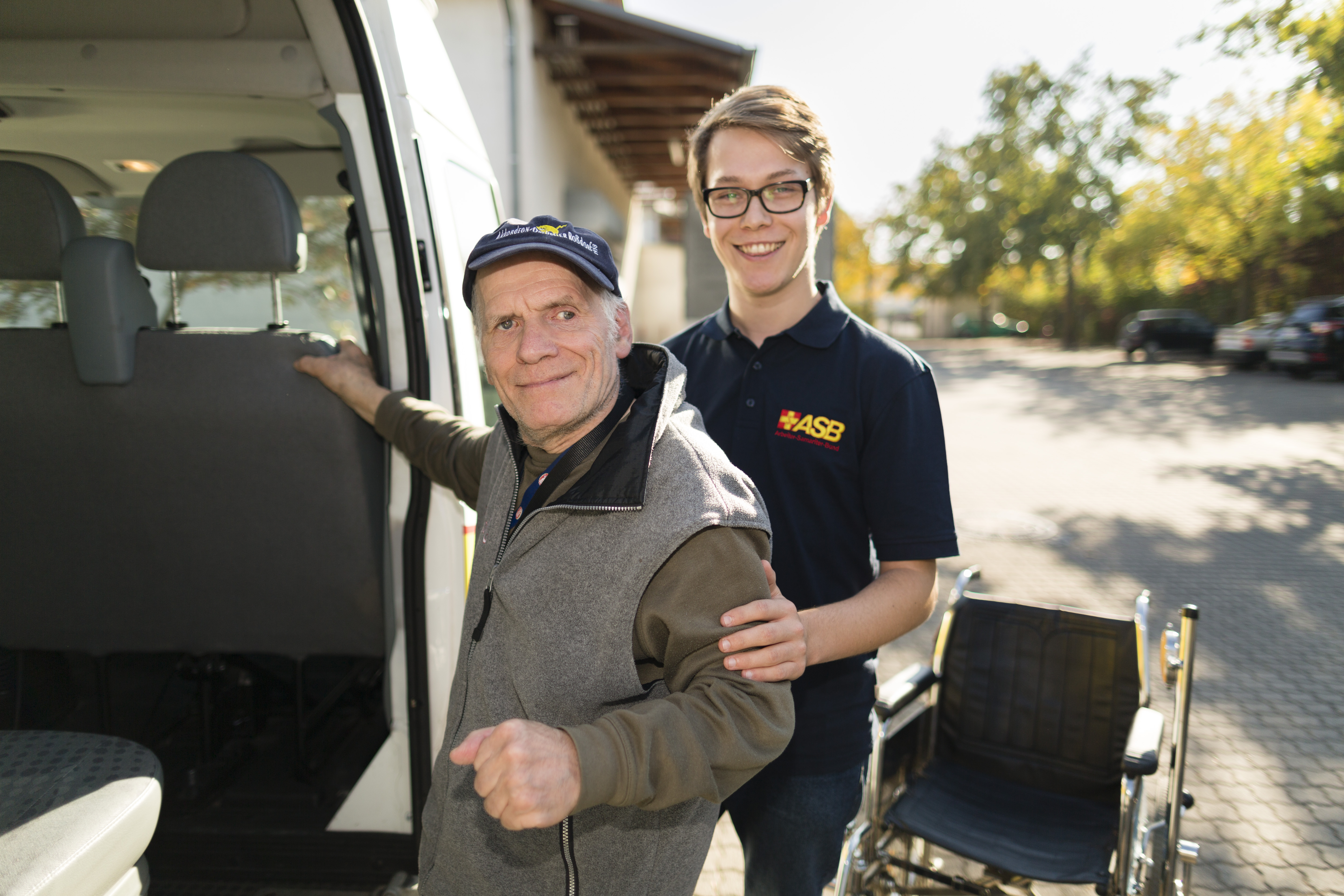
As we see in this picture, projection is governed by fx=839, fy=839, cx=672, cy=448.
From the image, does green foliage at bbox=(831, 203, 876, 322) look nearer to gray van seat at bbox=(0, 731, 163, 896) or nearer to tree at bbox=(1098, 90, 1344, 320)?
tree at bbox=(1098, 90, 1344, 320)

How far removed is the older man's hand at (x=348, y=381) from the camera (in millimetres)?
2178

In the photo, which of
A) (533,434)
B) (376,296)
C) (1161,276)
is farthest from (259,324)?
(1161,276)

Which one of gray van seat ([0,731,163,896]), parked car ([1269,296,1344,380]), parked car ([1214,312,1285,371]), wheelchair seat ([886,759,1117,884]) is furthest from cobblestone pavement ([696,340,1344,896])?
parked car ([1214,312,1285,371])

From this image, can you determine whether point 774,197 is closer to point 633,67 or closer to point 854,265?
point 633,67

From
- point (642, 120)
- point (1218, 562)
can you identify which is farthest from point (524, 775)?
point (642, 120)

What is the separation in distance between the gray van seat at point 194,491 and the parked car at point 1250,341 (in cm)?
2270

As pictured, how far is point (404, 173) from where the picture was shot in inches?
86.1

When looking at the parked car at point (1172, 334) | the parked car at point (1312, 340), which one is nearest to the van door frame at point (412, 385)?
the parked car at point (1312, 340)

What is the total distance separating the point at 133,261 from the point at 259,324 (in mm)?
1088

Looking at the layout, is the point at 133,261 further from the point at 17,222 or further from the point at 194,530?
the point at 194,530

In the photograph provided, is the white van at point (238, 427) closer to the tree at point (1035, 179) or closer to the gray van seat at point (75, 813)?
the gray van seat at point (75, 813)

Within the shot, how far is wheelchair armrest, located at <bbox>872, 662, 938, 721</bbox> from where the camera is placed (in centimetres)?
247

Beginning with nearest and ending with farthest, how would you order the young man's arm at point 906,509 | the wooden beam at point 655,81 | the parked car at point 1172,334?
1. the young man's arm at point 906,509
2. the wooden beam at point 655,81
3. the parked car at point 1172,334

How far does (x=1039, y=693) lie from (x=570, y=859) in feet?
6.79
